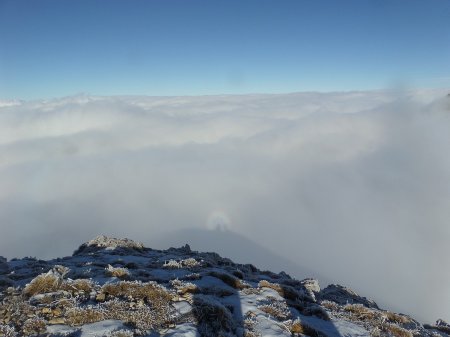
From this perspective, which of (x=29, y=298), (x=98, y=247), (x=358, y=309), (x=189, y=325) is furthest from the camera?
(x=98, y=247)

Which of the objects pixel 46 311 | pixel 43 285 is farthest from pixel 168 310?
pixel 43 285

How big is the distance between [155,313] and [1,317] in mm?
4321

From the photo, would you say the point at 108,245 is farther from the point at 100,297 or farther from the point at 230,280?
the point at 100,297

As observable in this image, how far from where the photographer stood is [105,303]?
10828 mm


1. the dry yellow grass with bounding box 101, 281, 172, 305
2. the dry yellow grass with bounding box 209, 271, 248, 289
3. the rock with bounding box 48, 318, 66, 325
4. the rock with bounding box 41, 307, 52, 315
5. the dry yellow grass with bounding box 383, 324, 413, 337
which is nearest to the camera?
the rock with bounding box 48, 318, 66, 325

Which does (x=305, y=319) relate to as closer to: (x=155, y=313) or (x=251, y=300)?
(x=251, y=300)

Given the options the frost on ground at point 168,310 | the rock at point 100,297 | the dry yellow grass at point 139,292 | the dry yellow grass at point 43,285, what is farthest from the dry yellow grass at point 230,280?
the dry yellow grass at point 43,285

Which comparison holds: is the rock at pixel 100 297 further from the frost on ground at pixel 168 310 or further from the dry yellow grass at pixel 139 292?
the dry yellow grass at pixel 139 292

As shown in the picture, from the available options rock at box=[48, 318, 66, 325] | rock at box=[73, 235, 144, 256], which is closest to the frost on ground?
rock at box=[48, 318, 66, 325]

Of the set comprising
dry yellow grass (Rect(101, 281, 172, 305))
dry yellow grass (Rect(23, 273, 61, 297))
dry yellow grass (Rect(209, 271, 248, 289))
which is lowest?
dry yellow grass (Rect(209, 271, 248, 289))

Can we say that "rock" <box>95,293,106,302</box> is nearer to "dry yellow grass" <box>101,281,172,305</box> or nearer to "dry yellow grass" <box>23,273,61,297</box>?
"dry yellow grass" <box>101,281,172,305</box>

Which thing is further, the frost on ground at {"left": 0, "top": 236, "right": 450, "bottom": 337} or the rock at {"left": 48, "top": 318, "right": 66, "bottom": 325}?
the frost on ground at {"left": 0, "top": 236, "right": 450, "bottom": 337}

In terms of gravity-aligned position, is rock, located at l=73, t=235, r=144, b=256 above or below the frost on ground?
below

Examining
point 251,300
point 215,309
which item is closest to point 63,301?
point 215,309
